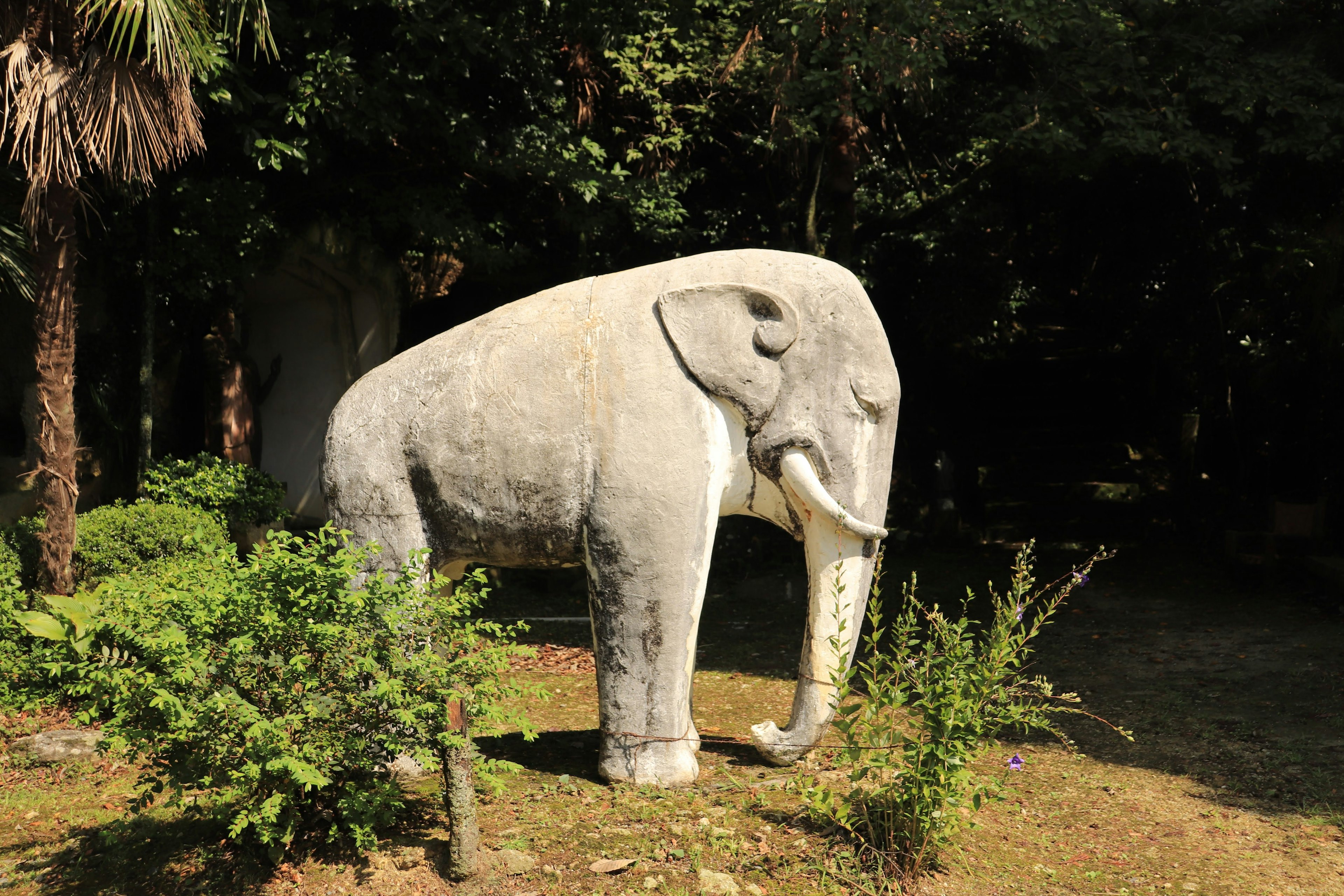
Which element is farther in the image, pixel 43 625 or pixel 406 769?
pixel 406 769

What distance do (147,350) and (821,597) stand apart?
6.64m

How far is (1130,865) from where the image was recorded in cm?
420

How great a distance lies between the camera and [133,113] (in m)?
6.60

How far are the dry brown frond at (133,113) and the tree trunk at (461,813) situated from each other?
4.61 metres

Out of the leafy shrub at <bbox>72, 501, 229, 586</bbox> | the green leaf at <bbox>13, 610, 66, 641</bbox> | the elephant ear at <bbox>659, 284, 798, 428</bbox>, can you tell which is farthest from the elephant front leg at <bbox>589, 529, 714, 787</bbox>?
the leafy shrub at <bbox>72, 501, 229, 586</bbox>

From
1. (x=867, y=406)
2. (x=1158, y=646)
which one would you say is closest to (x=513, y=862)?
A: (x=867, y=406)

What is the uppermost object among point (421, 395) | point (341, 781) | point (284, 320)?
point (284, 320)

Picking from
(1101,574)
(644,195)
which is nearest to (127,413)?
(644,195)

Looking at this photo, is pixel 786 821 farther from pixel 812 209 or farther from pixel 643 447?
pixel 812 209

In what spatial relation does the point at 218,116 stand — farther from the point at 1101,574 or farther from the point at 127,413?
the point at 1101,574

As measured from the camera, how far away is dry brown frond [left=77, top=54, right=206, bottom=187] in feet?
21.2

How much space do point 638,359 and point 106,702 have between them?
7.45 feet

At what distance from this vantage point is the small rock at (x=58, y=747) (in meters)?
5.62

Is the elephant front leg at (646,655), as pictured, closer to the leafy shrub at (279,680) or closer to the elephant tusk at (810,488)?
the elephant tusk at (810,488)
